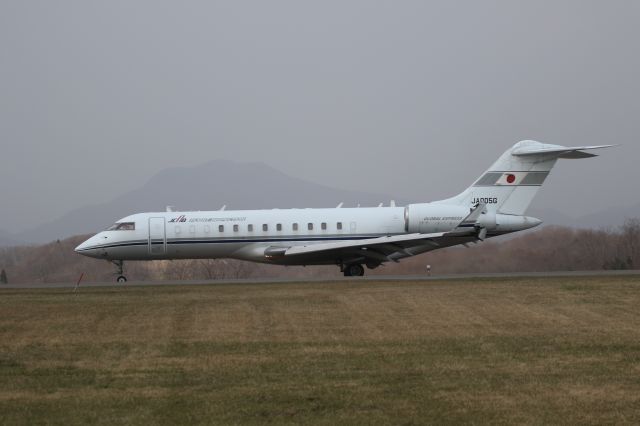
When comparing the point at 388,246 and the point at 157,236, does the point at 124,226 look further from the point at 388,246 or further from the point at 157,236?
the point at 388,246

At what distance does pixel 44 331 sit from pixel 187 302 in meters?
5.40

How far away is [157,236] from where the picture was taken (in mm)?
35031

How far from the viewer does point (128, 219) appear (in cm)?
3562

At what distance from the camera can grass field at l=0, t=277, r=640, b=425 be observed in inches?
395

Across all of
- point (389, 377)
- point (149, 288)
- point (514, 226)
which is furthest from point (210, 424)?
point (514, 226)

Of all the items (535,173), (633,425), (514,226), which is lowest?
(633,425)

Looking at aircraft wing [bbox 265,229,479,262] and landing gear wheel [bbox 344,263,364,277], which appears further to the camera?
landing gear wheel [bbox 344,263,364,277]

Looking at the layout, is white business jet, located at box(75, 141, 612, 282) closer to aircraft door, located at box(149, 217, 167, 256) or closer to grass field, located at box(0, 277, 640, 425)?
aircraft door, located at box(149, 217, 167, 256)

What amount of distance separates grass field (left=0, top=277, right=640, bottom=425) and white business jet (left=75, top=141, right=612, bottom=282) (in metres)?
11.4

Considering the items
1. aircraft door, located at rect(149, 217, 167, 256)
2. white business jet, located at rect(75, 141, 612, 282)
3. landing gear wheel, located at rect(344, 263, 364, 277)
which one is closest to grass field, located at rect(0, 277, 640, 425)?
white business jet, located at rect(75, 141, 612, 282)

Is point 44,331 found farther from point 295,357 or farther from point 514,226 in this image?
point 514,226

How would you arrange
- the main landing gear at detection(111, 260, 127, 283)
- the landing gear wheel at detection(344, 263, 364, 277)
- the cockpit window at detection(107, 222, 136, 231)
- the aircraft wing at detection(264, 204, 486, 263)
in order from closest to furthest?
the aircraft wing at detection(264, 204, 486, 263) < the landing gear wheel at detection(344, 263, 364, 277) < the cockpit window at detection(107, 222, 136, 231) < the main landing gear at detection(111, 260, 127, 283)

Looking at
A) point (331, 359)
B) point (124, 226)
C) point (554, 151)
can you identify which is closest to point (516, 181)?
point (554, 151)

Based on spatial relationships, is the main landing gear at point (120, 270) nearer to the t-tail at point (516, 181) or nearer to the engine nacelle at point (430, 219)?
the engine nacelle at point (430, 219)
